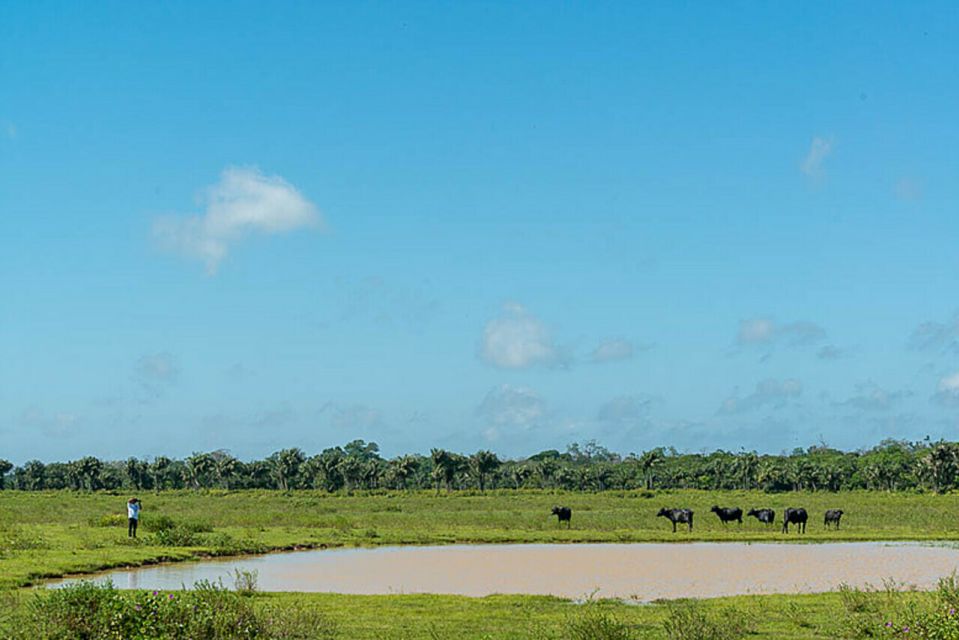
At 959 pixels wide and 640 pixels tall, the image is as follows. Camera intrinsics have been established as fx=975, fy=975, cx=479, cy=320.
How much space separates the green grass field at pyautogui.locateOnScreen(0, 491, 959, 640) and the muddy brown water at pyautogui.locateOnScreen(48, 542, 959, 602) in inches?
67.6

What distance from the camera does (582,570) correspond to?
2708cm

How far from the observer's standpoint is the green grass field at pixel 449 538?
16562mm

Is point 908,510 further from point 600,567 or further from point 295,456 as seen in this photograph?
point 295,456

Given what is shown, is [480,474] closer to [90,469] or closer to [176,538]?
[90,469]

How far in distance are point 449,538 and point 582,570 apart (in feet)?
36.7

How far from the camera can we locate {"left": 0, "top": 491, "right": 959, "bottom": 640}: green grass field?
1656 cm

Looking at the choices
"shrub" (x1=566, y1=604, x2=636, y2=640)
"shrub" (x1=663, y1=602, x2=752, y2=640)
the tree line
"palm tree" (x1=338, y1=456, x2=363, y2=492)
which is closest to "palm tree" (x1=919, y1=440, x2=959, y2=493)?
the tree line

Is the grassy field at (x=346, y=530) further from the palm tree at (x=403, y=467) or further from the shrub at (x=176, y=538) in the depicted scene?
the palm tree at (x=403, y=467)

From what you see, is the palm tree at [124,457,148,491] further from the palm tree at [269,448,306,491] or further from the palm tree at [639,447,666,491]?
the palm tree at [639,447,666,491]

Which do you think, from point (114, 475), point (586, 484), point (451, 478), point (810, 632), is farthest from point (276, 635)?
point (114, 475)

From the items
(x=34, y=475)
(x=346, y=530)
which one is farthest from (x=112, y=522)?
(x=34, y=475)

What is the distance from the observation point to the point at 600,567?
27.8m

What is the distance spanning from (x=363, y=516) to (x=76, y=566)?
25739mm

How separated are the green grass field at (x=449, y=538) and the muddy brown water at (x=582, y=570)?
67.6 inches
